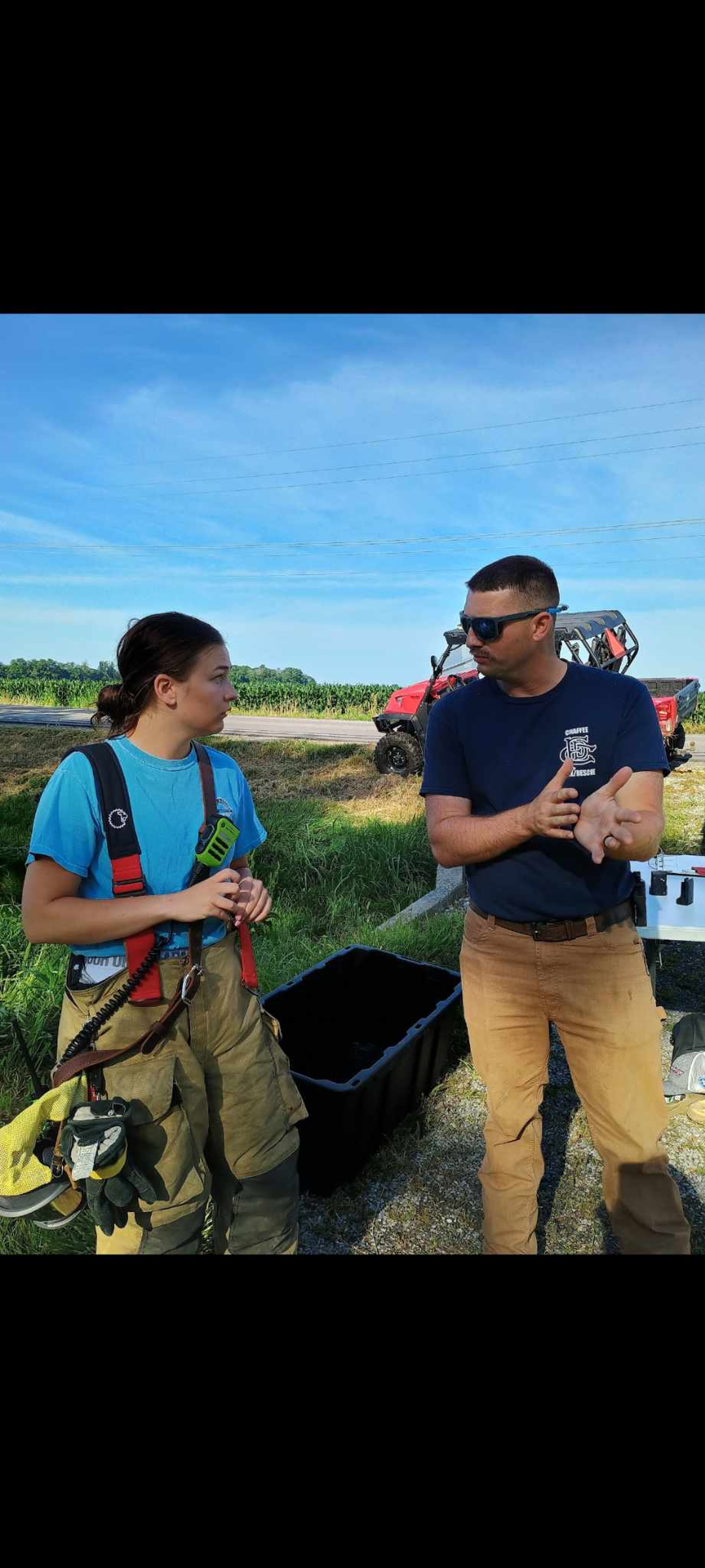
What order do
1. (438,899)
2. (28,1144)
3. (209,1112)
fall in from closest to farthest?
(28,1144), (209,1112), (438,899)

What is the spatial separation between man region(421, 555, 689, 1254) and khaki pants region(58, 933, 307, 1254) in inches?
23.4

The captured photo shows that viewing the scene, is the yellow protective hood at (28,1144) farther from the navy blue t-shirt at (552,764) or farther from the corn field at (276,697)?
the corn field at (276,697)

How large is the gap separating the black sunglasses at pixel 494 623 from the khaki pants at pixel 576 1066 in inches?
30.4

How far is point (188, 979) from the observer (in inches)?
61.8

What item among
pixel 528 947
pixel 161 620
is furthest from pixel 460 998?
pixel 161 620

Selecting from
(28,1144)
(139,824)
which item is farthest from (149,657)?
(28,1144)

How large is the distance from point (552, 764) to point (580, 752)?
80mm

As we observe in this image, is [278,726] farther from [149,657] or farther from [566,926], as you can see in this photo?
[149,657]

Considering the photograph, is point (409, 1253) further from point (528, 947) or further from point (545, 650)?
point (545, 650)

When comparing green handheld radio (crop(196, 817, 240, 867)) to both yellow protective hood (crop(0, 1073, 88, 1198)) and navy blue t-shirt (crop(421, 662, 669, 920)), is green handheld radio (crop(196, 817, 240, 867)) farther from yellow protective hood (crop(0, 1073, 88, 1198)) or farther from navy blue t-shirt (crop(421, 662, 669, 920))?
navy blue t-shirt (crop(421, 662, 669, 920))

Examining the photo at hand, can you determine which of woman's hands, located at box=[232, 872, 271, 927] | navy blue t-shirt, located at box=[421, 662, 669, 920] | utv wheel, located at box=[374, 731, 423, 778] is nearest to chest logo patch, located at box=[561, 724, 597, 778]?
navy blue t-shirt, located at box=[421, 662, 669, 920]

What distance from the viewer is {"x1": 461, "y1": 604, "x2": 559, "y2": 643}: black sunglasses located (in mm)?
1925

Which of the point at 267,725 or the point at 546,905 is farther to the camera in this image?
the point at 267,725

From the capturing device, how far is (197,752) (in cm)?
176
